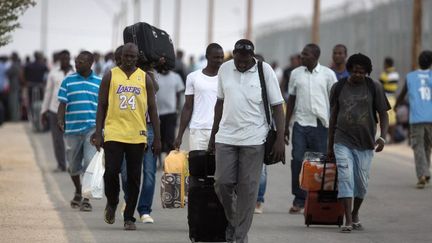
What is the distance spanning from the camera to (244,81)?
11.9 meters

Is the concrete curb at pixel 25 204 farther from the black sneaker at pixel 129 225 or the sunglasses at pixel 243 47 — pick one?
the sunglasses at pixel 243 47

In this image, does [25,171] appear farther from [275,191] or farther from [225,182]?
[225,182]

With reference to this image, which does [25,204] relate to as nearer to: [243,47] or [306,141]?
[306,141]

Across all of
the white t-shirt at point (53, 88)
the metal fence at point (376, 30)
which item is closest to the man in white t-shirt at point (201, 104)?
the white t-shirt at point (53, 88)

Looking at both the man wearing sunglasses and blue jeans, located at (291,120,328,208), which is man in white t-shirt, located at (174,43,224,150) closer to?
blue jeans, located at (291,120,328,208)

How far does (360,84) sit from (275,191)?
4.72 m

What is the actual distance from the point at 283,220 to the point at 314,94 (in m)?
1.47

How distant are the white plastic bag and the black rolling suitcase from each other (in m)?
1.99

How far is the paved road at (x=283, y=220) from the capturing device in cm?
1334

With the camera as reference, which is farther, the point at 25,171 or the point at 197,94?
the point at 25,171

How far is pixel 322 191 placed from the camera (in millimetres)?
14102

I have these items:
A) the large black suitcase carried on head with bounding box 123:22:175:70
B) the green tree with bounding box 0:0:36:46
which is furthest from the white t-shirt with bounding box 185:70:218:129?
the green tree with bounding box 0:0:36:46

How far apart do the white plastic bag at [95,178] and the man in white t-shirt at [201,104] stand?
841mm

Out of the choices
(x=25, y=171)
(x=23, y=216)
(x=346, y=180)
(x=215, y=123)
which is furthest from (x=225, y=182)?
(x=25, y=171)
